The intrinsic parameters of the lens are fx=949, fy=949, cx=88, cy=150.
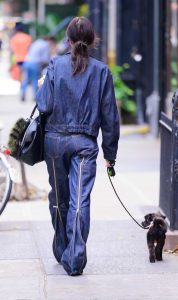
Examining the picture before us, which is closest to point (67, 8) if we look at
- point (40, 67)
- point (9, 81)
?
point (9, 81)

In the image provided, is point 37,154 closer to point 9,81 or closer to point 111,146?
point 111,146

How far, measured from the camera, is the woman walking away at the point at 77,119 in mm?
6684

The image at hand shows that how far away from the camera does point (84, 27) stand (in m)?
6.64

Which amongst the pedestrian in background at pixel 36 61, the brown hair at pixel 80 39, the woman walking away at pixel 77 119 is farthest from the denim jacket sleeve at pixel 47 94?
the pedestrian in background at pixel 36 61

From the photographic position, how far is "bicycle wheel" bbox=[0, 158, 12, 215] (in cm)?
802

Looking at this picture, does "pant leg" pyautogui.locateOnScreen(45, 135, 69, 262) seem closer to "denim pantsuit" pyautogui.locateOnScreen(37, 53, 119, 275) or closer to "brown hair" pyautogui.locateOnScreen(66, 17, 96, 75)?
"denim pantsuit" pyautogui.locateOnScreen(37, 53, 119, 275)

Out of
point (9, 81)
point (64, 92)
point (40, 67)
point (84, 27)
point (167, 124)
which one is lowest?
point (9, 81)

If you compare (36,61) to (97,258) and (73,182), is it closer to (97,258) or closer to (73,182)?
(97,258)

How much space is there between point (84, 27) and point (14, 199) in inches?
148

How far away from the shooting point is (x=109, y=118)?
673cm

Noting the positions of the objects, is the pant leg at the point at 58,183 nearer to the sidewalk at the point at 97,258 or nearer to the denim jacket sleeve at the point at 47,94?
the denim jacket sleeve at the point at 47,94

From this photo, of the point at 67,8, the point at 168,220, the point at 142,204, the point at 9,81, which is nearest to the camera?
the point at 168,220

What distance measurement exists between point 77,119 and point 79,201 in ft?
1.90

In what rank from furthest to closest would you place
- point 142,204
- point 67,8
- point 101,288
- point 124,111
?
point 67,8 < point 124,111 < point 142,204 < point 101,288
